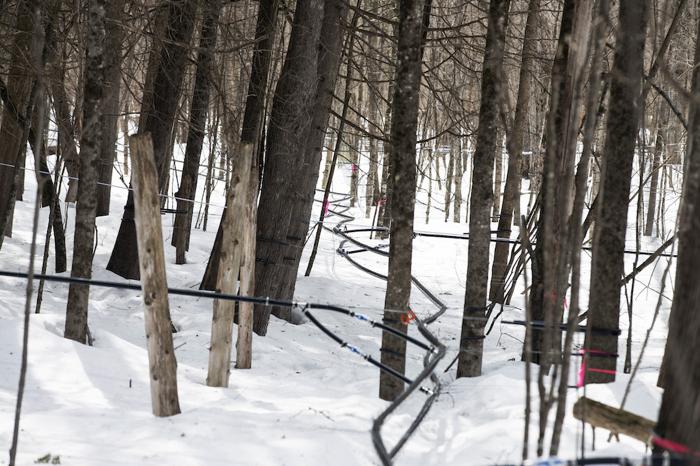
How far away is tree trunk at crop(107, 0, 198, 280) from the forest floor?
13.0 inches

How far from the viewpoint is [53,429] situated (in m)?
4.66

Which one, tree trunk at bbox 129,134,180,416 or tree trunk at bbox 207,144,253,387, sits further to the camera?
tree trunk at bbox 207,144,253,387

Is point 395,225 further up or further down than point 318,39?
further down

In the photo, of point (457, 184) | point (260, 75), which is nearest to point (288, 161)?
point (260, 75)

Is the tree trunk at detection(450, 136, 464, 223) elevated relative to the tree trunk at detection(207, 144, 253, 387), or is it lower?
elevated

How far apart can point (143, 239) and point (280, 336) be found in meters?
4.40

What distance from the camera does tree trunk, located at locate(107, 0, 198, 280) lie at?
948 centimetres

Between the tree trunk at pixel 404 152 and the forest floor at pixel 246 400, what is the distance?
811mm

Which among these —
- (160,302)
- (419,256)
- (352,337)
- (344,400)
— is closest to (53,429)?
(160,302)

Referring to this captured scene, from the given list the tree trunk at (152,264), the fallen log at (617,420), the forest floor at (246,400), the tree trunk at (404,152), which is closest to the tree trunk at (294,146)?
the forest floor at (246,400)

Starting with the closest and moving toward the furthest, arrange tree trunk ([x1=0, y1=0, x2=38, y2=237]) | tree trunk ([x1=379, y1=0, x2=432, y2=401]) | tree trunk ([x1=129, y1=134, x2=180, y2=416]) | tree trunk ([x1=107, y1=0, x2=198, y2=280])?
tree trunk ([x1=129, y1=134, x2=180, y2=416]), tree trunk ([x1=379, y1=0, x2=432, y2=401]), tree trunk ([x1=0, y1=0, x2=38, y2=237]), tree trunk ([x1=107, y1=0, x2=198, y2=280])

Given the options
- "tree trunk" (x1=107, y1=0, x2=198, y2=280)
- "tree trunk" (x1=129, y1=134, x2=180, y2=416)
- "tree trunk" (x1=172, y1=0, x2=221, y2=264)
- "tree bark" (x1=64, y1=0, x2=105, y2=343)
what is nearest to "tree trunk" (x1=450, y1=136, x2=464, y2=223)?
"tree trunk" (x1=172, y1=0, x2=221, y2=264)

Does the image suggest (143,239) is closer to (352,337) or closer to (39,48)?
(39,48)

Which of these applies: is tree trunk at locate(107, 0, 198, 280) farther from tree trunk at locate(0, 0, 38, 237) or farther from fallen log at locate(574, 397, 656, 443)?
fallen log at locate(574, 397, 656, 443)
